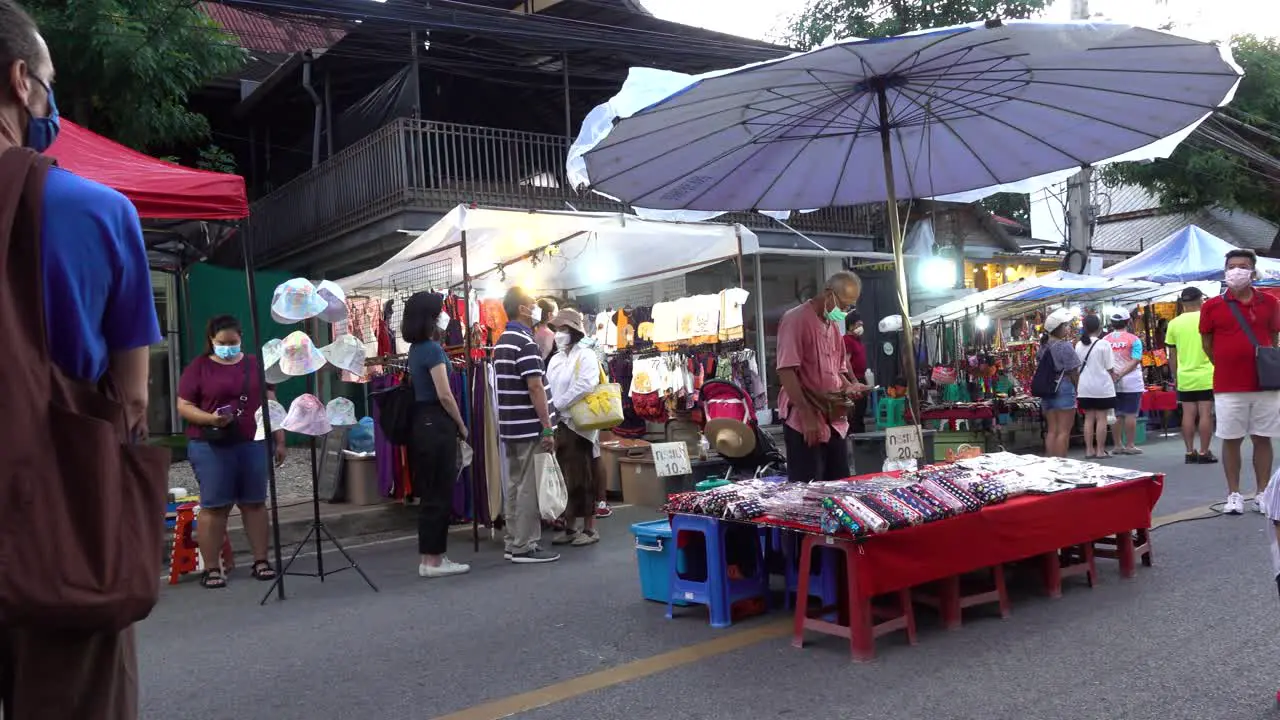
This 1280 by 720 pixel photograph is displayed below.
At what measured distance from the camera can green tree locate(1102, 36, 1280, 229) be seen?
66.9 feet

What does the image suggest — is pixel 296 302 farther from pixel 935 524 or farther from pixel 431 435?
pixel 935 524

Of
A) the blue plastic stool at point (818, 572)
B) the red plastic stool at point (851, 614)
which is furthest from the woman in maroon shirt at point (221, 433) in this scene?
the red plastic stool at point (851, 614)

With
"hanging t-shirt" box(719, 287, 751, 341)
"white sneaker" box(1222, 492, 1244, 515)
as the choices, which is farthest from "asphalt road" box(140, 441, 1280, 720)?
"hanging t-shirt" box(719, 287, 751, 341)

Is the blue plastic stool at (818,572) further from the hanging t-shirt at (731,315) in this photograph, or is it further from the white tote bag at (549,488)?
the hanging t-shirt at (731,315)

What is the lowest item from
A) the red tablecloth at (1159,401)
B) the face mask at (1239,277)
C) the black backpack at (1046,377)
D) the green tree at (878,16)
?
the red tablecloth at (1159,401)

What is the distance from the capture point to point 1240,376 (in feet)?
22.9

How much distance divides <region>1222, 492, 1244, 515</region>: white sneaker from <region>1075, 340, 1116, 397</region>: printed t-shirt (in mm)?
4397

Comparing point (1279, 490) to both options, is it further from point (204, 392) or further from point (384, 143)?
point (384, 143)

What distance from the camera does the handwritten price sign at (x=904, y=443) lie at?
554 cm

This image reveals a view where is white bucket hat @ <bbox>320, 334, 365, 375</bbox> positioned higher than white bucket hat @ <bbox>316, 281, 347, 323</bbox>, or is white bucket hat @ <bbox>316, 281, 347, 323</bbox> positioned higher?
white bucket hat @ <bbox>316, 281, 347, 323</bbox>

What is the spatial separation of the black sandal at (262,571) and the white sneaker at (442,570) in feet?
3.57

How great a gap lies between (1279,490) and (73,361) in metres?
3.75

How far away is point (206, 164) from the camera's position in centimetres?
1549

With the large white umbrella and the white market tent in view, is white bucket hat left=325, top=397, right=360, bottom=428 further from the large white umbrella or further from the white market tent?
the large white umbrella
